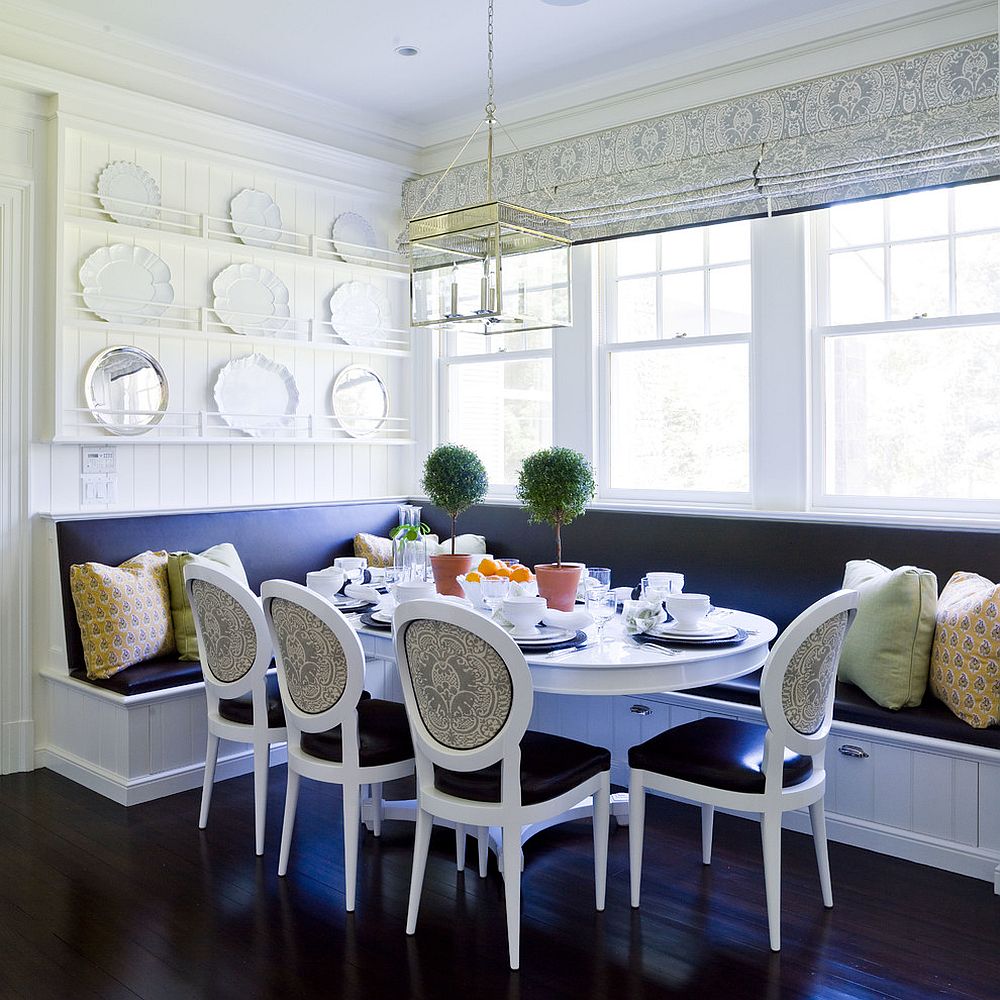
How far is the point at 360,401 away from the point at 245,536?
110cm

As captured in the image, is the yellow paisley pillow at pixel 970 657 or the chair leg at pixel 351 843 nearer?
the chair leg at pixel 351 843

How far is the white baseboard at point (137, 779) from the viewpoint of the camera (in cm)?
343

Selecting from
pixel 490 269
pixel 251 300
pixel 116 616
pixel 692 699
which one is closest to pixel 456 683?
pixel 490 269

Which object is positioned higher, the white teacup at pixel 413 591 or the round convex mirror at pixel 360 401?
the round convex mirror at pixel 360 401

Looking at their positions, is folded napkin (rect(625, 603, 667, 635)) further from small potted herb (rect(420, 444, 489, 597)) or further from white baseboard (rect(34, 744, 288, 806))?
white baseboard (rect(34, 744, 288, 806))

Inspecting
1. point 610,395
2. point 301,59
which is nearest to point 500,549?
point 610,395

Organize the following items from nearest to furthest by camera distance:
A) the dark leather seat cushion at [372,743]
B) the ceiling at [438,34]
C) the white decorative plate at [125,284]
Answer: the dark leather seat cushion at [372,743], the ceiling at [438,34], the white decorative plate at [125,284]

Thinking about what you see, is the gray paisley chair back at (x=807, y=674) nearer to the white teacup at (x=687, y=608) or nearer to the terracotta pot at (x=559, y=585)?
the white teacup at (x=687, y=608)

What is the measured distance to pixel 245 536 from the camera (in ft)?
14.1

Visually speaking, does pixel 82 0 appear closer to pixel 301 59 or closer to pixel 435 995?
pixel 301 59

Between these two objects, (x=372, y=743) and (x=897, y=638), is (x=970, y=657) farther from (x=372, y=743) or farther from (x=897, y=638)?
(x=372, y=743)

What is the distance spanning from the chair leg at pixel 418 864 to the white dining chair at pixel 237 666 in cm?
69

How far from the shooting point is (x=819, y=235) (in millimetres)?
3875

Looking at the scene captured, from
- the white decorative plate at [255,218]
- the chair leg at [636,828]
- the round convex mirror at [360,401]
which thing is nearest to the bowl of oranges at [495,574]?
the chair leg at [636,828]
